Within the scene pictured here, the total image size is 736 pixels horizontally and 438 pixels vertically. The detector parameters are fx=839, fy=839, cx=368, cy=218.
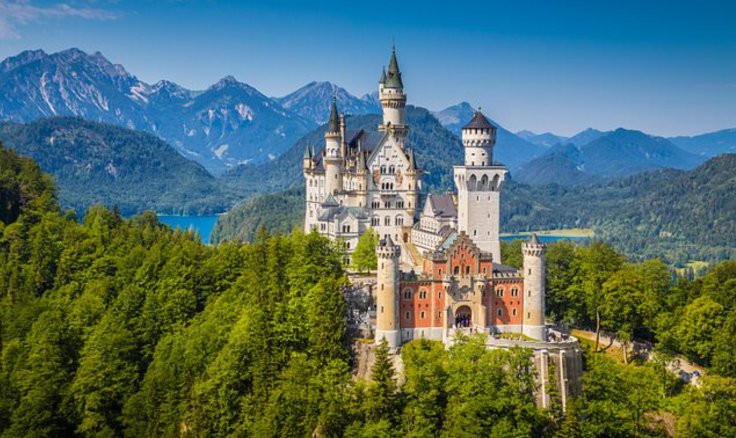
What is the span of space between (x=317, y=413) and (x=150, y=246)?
40143 mm

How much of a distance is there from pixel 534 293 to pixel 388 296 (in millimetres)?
12636

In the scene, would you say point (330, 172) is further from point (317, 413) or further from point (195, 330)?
point (317, 413)

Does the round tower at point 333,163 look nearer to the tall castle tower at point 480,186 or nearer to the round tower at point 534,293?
the tall castle tower at point 480,186

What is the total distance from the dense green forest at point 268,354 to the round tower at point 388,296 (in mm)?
1960

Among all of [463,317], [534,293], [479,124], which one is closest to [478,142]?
[479,124]

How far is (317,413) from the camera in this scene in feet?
207

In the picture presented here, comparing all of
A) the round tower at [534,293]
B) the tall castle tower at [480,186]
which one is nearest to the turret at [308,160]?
the tall castle tower at [480,186]

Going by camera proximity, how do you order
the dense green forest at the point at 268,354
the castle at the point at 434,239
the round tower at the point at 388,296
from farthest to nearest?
the castle at the point at 434,239 → the round tower at the point at 388,296 → the dense green forest at the point at 268,354

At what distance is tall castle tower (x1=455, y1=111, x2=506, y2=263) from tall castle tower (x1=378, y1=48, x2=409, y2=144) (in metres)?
20.3

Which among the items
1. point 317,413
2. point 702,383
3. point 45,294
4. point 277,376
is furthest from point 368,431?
point 45,294

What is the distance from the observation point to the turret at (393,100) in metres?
102

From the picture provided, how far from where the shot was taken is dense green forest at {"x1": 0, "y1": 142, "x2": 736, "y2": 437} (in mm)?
61938

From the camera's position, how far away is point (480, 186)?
82125 millimetres

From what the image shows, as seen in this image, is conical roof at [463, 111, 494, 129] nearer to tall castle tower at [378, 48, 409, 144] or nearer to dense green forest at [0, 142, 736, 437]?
dense green forest at [0, 142, 736, 437]
